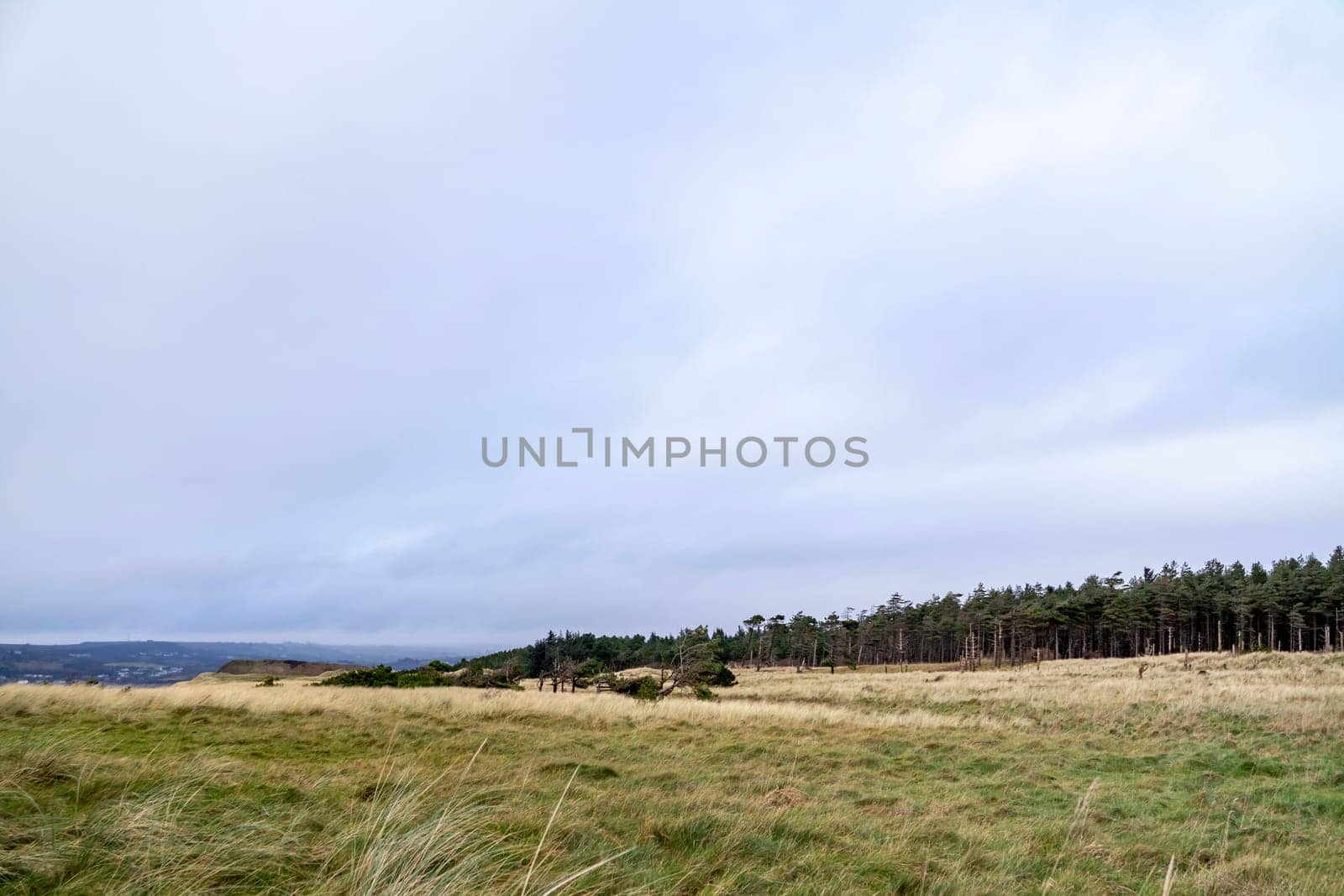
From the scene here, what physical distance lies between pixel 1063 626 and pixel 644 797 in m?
81.8

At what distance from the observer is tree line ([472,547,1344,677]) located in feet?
211

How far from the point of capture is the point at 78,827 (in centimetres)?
327

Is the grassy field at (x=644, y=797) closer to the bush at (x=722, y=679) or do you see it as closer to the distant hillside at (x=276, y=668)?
the bush at (x=722, y=679)

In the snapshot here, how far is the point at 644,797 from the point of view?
20.0 ft

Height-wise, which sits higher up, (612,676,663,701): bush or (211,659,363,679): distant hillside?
(612,676,663,701): bush

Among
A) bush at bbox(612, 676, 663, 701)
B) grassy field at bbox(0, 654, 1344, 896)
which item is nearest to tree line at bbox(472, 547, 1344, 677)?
bush at bbox(612, 676, 663, 701)

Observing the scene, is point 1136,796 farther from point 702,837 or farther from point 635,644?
point 635,644

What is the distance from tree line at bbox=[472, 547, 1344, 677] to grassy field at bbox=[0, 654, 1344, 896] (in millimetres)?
38971

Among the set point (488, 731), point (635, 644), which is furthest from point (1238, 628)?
point (488, 731)

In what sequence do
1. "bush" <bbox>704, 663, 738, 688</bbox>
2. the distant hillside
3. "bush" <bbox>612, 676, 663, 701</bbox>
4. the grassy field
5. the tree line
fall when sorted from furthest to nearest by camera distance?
1. the tree line
2. the distant hillside
3. "bush" <bbox>704, 663, 738, 688</bbox>
4. "bush" <bbox>612, 676, 663, 701</bbox>
5. the grassy field

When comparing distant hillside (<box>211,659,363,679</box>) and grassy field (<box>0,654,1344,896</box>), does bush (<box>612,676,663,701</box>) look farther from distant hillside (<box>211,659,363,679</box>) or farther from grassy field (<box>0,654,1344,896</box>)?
distant hillside (<box>211,659,363,679</box>)

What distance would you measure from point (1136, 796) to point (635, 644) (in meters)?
80.8

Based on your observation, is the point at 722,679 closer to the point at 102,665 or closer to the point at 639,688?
the point at 639,688

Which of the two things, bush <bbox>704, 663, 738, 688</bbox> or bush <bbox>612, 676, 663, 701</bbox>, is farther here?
bush <bbox>704, 663, 738, 688</bbox>
